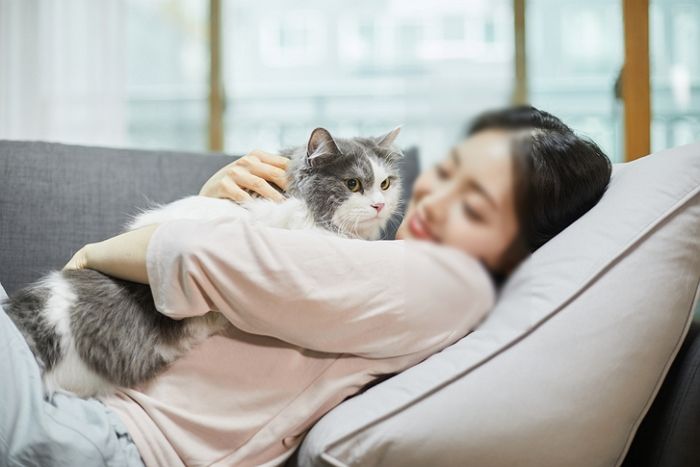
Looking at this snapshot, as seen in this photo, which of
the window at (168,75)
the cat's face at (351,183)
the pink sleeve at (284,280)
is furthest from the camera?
the window at (168,75)

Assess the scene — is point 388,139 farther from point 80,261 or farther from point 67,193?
point 67,193

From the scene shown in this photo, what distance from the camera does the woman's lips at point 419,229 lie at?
12.9 inches

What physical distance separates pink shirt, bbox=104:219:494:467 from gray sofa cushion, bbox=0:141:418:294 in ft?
2.02

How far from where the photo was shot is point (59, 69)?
307 cm

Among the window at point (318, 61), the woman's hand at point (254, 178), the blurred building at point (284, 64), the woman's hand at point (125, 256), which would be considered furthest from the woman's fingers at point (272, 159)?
the window at point (318, 61)

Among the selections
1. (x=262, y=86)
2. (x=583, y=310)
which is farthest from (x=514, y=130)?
(x=262, y=86)

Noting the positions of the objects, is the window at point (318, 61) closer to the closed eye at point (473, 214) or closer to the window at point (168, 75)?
the window at point (168, 75)

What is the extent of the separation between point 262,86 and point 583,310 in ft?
9.27

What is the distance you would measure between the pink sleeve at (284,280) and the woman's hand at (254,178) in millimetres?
250

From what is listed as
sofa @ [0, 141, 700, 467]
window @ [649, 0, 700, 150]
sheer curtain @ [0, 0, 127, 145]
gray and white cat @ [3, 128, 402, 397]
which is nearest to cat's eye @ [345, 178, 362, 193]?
gray and white cat @ [3, 128, 402, 397]

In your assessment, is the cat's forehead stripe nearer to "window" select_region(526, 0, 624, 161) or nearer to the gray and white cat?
the gray and white cat

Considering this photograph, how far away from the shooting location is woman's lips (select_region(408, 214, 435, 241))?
327 mm

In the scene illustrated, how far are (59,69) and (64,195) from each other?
79.8 inches

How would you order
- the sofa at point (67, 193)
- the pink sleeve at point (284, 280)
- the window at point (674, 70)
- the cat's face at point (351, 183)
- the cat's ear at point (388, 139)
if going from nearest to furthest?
the pink sleeve at point (284, 280), the cat's face at point (351, 183), the cat's ear at point (388, 139), the sofa at point (67, 193), the window at point (674, 70)
